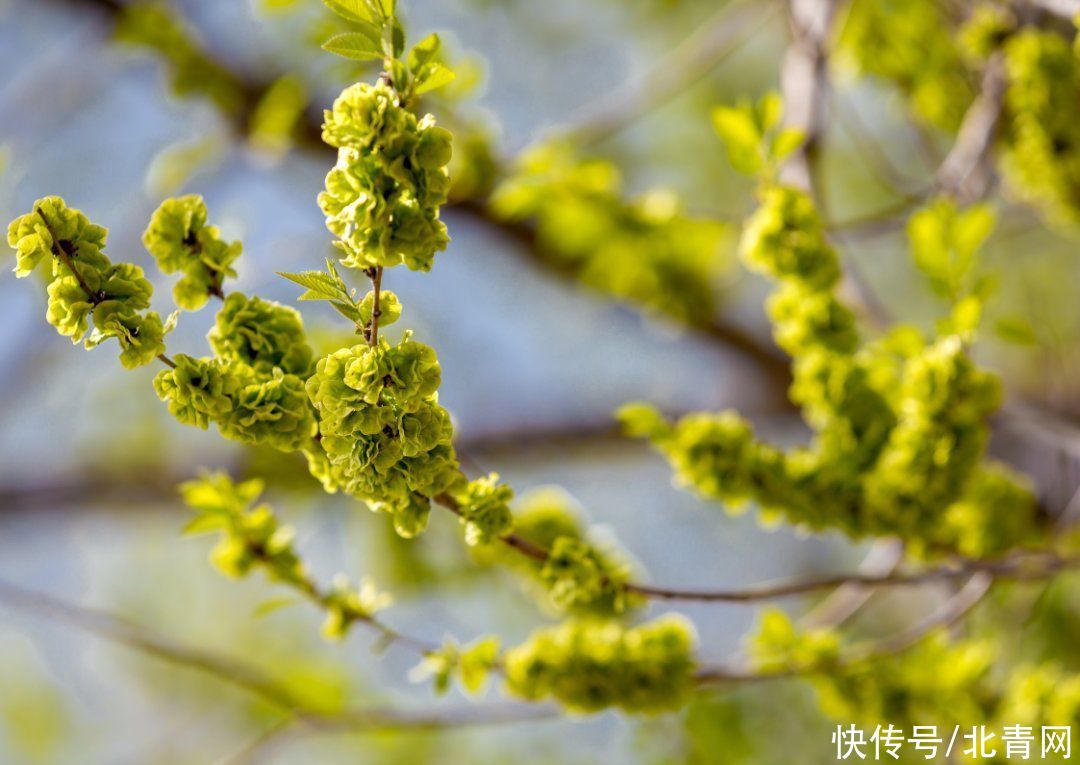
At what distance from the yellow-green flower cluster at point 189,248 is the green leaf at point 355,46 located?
26 centimetres

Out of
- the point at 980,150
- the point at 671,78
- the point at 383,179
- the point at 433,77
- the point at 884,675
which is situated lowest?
the point at 884,675

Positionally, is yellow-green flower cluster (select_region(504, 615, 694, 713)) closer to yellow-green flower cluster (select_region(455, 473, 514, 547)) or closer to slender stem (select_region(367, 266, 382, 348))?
yellow-green flower cluster (select_region(455, 473, 514, 547))

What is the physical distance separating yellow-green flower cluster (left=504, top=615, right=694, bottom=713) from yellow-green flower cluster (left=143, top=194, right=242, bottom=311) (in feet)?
2.32

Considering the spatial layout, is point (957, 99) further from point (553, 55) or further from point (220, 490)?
point (553, 55)

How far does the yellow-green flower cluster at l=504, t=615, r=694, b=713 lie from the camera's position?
146 centimetres

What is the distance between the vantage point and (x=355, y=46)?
38.1 inches

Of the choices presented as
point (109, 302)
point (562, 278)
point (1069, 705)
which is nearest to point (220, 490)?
point (109, 302)

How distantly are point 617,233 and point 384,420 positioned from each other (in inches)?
71.4

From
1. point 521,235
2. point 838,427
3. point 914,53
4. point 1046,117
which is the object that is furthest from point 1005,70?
point 521,235

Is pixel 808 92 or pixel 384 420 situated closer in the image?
pixel 384 420

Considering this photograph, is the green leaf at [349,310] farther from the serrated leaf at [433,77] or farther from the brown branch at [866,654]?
the brown branch at [866,654]

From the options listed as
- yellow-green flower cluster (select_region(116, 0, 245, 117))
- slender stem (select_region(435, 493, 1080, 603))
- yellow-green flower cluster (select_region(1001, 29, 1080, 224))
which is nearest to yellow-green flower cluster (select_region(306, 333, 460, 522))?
slender stem (select_region(435, 493, 1080, 603))

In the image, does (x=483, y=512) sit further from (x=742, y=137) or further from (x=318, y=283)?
(x=742, y=137)

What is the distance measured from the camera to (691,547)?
5.01 metres
